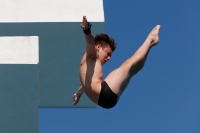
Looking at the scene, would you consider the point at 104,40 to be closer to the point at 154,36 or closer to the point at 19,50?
the point at 154,36

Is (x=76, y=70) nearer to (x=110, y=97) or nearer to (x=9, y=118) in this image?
(x=9, y=118)

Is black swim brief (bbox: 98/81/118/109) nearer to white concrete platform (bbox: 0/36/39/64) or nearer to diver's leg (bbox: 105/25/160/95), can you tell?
diver's leg (bbox: 105/25/160/95)

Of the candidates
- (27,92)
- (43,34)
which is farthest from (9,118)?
(43,34)

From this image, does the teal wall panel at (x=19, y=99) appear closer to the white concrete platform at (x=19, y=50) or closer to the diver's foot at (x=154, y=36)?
the white concrete platform at (x=19, y=50)

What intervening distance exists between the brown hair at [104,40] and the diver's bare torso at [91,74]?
0.22 meters

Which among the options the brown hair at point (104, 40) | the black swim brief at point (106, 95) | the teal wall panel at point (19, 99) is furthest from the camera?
the teal wall panel at point (19, 99)

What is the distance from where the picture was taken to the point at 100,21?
8047mm

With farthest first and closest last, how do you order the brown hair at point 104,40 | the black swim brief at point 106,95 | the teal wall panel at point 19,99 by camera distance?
1. the teal wall panel at point 19,99
2. the brown hair at point 104,40
3. the black swim brief at point 106,95

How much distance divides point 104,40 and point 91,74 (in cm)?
36

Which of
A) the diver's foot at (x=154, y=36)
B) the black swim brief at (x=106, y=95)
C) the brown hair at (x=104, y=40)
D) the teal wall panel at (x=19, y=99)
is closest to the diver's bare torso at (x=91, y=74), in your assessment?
the black swim brief at (x=106, y=95)

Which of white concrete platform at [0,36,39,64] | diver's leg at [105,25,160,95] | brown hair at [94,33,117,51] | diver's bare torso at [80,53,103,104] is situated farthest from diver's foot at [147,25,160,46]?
white concrete platform at [0,36,39,64]

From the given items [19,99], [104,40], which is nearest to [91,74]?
[104,40]

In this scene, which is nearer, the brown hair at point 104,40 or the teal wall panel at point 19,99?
the brown hair at point 104,40

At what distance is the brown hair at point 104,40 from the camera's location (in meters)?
5.01
